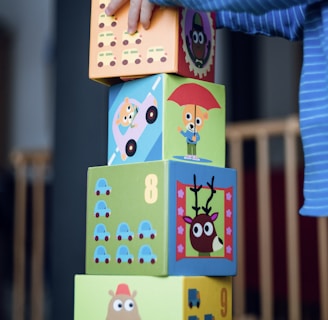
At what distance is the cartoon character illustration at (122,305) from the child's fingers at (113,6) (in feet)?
1.69

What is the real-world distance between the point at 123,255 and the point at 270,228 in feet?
4.43

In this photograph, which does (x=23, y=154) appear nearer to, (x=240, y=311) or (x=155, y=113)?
(x=240, y=311)

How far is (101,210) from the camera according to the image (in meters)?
1.44

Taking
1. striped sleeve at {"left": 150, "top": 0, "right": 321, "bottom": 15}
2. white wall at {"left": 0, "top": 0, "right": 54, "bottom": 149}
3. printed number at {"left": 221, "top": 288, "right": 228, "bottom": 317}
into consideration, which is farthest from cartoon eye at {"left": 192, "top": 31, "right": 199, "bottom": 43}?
white wall at {"left": 0, "top": 0, "right": 54, "bottom": 149}

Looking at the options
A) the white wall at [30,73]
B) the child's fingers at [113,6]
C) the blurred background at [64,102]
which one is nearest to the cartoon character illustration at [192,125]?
the child's fingers at [113,6]

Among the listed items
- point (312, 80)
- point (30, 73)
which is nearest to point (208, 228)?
point (312, 80)

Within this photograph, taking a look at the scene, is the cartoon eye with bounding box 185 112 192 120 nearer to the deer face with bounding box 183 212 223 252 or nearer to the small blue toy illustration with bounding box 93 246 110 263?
the deer face with bounding box 183 212 223 252

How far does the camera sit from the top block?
1380 mm

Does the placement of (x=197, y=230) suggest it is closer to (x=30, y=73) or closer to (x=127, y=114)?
(x=127, y=114)

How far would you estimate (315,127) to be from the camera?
1.37 meters

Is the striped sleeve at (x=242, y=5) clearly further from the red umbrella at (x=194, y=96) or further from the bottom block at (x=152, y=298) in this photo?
the bottom block at (x=152, y=298)

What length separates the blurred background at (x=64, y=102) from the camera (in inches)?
86.7

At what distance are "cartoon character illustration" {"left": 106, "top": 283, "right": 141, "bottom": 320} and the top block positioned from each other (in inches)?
15.7

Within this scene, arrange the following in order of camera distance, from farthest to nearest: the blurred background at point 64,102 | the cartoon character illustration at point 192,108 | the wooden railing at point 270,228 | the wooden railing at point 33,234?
1. the wooden railing at point 33,234
2. the wooden railing at point 270,228
3. the blurred background at point 64,102
4. the cartoon character illustration at point 192,108
